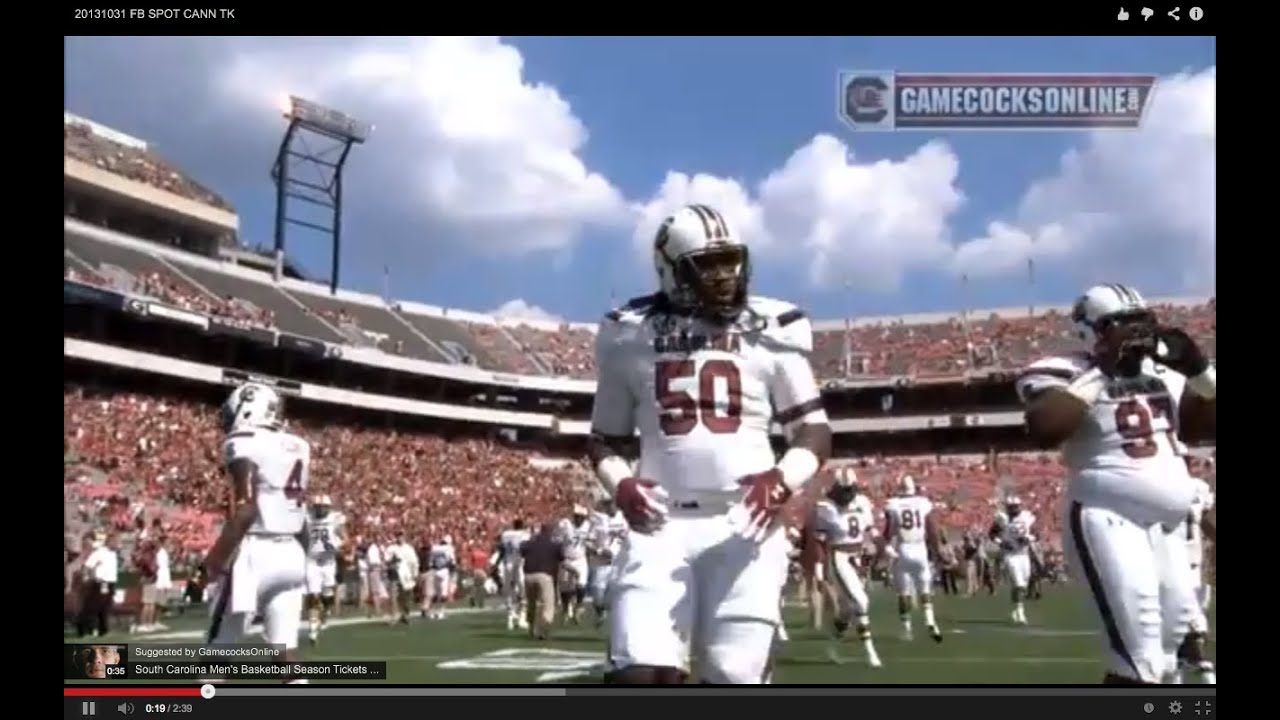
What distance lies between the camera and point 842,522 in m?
10.9

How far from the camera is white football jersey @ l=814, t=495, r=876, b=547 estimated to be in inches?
424

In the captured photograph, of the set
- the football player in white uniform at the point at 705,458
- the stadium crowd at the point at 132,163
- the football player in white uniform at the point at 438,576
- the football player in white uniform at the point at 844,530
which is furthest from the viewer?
the stadium crowd at the point at 132,163

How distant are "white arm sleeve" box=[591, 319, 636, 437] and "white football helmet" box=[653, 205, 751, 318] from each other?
0.25 m

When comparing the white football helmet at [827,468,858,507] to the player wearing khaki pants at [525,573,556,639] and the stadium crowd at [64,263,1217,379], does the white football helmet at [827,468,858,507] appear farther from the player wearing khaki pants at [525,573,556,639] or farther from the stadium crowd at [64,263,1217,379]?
the stadium crowd at [64,263,1217,379]

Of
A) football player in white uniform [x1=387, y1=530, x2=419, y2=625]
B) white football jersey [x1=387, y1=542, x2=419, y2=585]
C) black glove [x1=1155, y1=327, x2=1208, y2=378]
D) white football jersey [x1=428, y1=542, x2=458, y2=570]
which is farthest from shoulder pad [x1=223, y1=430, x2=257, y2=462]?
white football jersey [x1=428, y1=542, x2=458, y2=570]

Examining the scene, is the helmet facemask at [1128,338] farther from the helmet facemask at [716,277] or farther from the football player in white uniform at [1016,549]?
the football player in white uniform at [1016,549]

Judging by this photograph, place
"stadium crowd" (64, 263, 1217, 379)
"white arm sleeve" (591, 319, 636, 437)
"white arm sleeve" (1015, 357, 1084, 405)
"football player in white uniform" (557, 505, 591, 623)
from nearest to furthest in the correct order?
"white arm sleeve" (591, 319, 636, 437) → "white arm sleeve" (1015, 357, 1084, 405) → "football player in white uniform" (557, 505, 591, 623) → "stadium crowd" (64, 263, 1217, 379)

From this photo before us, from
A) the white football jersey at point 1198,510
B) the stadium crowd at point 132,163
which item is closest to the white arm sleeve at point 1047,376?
the white football jersey at point 1198,510

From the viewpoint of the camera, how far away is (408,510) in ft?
84.4

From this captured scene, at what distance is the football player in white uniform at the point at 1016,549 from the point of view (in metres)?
13.3

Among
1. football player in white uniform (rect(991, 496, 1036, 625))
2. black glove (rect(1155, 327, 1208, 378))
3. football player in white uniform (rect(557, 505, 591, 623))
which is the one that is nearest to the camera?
black glove (rect(1155, 327, 1208, 378))

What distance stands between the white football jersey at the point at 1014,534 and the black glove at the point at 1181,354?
9.49 metres
